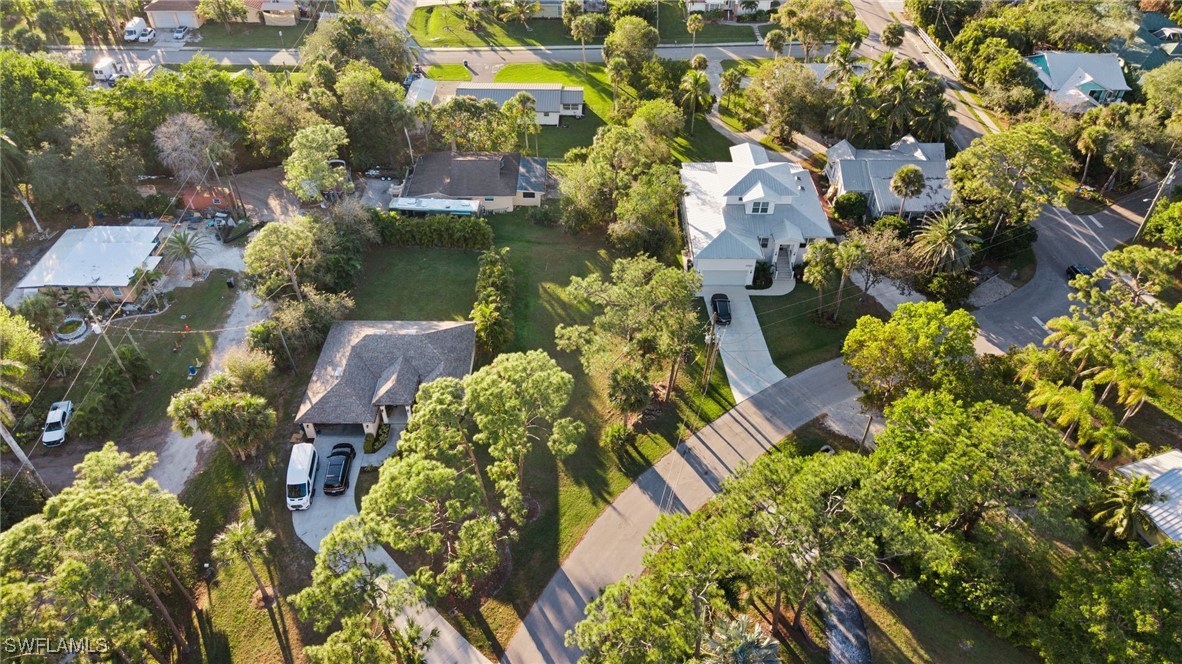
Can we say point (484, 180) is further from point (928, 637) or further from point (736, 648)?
point (928, 637)

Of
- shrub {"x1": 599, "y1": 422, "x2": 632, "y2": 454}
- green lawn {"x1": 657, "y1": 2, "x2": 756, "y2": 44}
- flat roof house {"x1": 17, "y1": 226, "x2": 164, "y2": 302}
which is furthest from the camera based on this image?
green lawn {"x1": 657, "y1": 2, "x2": 756, "y2": 44}

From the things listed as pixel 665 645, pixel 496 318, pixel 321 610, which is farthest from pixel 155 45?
pixel 665 645

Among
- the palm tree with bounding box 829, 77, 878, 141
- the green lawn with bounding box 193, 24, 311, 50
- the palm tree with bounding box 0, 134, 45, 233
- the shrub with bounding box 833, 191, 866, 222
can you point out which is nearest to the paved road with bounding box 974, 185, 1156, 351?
the shrub with bounding box 833, 191, 866, 222

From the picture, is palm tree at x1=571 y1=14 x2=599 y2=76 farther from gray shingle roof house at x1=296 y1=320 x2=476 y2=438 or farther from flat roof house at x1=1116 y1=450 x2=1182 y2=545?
flat roof house at x1=1116 y1=450 x2=1182 y2=545

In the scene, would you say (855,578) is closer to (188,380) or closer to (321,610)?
(321,610)

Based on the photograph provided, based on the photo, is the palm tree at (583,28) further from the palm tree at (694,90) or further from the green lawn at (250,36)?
the green lawn at (250,36)

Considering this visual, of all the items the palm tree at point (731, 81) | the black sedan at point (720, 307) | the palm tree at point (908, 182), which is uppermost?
the palm tree at point (731, 81)

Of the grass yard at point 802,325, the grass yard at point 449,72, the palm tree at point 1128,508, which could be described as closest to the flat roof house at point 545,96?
the grass yard at point 449,72
